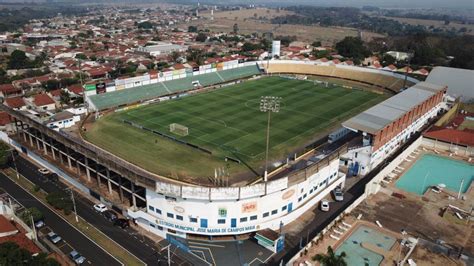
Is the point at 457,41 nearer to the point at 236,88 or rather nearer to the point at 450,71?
the point at 450,71

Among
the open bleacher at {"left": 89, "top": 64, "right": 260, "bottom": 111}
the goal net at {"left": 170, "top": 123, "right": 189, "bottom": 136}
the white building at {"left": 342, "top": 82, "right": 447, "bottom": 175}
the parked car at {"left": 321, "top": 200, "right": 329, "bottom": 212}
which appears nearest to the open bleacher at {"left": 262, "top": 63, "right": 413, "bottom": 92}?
the open bleacher at {"left": 89, "top": 64, "right": 260, "bottom": 111}

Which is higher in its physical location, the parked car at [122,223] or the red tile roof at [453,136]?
the red tile roof at [453,136]

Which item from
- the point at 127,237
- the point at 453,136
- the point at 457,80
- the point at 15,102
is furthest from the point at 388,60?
the point at 127,237

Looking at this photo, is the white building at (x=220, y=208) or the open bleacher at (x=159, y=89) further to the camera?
the open bleacher at (x=159, y=89)

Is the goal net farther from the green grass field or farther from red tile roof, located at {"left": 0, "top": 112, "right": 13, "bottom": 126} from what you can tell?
red tile roof, located at {"left": 0, "top": 112, "right": 13, "bottom": 126}

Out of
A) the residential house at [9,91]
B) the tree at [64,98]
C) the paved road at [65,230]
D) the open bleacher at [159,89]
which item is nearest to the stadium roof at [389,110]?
→ the paved road at [65,230]

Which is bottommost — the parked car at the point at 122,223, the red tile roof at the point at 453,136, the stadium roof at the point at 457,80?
the parked car at the point at 122,223

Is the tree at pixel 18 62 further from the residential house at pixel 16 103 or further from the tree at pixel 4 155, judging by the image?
the tree at pixel 4 155
